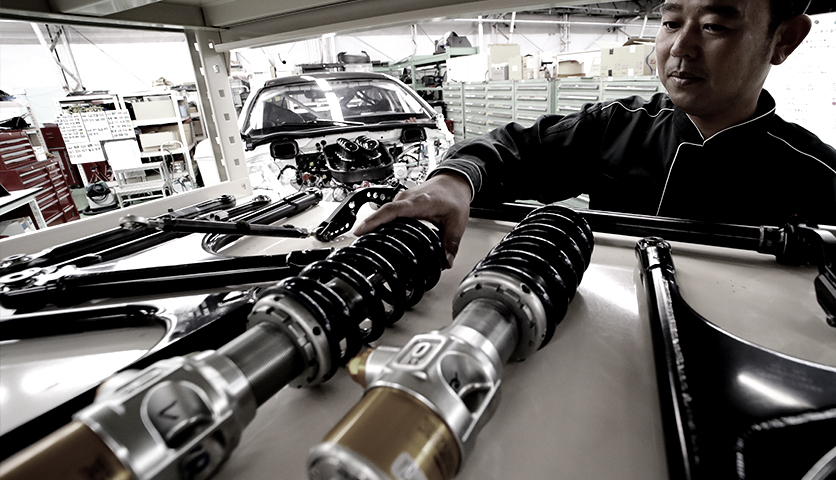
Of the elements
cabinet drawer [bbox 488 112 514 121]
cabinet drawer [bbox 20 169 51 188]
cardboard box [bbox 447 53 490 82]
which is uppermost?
cardboard box [bbox 447 53 490 82]

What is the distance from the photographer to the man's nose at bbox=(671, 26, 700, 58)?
1016mm

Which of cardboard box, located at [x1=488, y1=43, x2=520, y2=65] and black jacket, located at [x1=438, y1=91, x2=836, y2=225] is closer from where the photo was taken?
black jacket, located at [x1=438, y1=91, x2=836, y2=225]

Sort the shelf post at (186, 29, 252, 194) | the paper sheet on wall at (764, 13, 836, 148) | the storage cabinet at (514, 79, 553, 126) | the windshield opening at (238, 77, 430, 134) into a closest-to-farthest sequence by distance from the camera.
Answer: the shelf post at (186, 29, 252, 194)
the paper sheet on wall at (764, 13, 836, 148)
the windshield opening at (238, 77, 430, 134)
the storage cabinet at (514, 79, 553, 126)

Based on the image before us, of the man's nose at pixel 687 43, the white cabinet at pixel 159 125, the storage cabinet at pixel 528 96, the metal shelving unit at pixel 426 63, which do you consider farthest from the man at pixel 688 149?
the metal shelving unit at pixel 426 63

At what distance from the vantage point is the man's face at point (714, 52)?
0.97m

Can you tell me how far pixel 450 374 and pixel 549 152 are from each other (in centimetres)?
124

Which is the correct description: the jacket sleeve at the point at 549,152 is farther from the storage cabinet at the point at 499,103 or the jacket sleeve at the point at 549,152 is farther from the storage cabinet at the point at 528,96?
the storage cabinet at the point at 499,103

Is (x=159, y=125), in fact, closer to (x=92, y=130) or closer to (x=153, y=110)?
(x=153, y=110)

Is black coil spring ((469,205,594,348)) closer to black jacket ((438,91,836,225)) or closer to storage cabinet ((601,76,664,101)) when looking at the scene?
black jacket ((438,91,836,225))

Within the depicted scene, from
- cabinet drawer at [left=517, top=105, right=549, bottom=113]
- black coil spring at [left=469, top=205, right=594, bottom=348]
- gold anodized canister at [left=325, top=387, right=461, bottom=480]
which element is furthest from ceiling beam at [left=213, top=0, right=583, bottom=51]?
cabinet drawer at [left=517, top=105, right=549, bottom=113]

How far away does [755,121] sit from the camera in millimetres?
1119

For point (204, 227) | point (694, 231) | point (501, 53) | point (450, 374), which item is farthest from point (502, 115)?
point (450, 374)

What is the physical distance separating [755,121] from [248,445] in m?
1.41

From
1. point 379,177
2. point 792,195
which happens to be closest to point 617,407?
point 792,195
